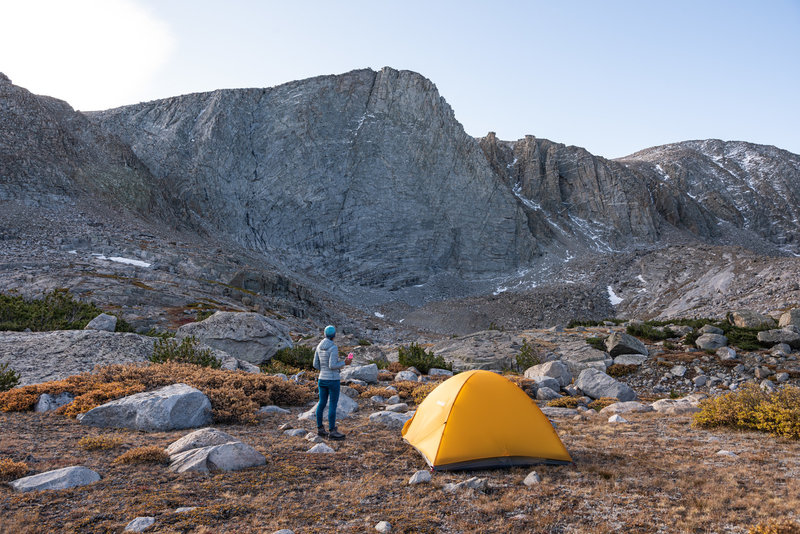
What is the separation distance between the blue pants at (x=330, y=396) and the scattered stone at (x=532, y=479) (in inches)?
168

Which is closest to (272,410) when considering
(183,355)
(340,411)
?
(340,411)

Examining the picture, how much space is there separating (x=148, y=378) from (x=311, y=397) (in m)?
4.47

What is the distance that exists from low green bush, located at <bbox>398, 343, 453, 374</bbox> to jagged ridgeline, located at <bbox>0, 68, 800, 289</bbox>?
58441 mm

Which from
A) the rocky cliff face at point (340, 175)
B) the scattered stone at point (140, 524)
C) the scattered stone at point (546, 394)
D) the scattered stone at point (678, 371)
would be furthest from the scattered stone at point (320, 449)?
the rocky cliff face at point (340, 175)

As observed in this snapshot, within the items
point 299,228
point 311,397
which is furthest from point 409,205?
point 311,397

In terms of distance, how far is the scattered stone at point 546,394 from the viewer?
50.1 ft

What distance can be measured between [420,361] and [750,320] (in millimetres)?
16318

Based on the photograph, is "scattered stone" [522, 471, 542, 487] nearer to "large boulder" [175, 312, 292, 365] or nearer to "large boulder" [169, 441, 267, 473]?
"large boulder" [169, 441, 267, 473]

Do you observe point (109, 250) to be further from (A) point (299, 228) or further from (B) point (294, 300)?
(A) point (299, 228)

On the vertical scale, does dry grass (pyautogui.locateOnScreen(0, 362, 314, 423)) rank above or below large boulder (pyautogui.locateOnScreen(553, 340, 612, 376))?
above

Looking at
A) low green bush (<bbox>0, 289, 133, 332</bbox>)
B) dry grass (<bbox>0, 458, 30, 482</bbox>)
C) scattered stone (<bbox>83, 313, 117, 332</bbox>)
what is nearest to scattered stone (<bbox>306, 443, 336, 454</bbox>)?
dry grass (<bbox>0, 458, 30, 482</bbox>)

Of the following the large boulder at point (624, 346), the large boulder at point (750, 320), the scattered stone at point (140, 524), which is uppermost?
the scattered stone at point (140, 524)

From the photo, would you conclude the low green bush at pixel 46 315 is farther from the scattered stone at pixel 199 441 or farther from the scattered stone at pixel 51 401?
the scattered stone at pixel 199 441

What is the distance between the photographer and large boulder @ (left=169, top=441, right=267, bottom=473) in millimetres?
7345
